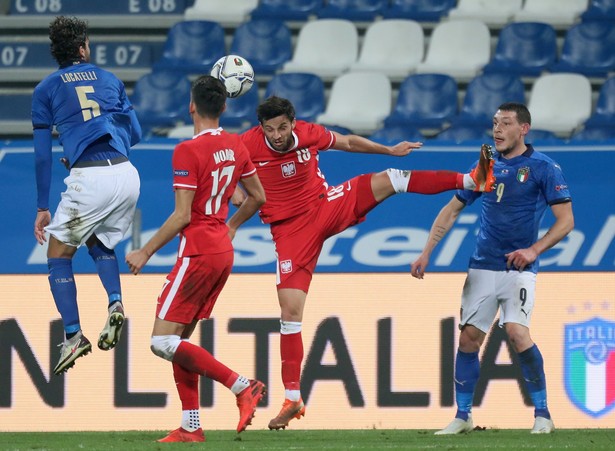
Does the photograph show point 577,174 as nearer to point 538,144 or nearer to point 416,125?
point 538,144

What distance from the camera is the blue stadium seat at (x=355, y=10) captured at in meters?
13.0

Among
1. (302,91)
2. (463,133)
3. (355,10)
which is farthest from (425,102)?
(355,10)

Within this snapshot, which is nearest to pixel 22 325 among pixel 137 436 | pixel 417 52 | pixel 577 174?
pixel 137 436

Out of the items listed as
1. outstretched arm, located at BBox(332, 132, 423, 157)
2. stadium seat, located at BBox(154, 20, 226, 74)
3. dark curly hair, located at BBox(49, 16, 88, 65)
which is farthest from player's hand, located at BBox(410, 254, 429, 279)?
stadium seat, located at BBox(154, 20, 226, 74)

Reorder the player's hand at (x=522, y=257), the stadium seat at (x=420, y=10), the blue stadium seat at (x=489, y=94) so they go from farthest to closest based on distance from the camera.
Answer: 1. the stadium seat at (x=420, y=10)
2. the blue stadium seat at (x=489, y=94)
3. the player's hand at (x=522, y=257)

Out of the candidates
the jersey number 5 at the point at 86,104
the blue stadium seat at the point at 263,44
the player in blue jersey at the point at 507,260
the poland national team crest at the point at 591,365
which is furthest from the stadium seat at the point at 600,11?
the jersey number 5 at the point at 86,104

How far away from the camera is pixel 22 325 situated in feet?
28.2

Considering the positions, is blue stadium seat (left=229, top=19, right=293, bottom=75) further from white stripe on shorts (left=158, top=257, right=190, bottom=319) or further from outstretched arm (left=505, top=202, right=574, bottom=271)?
white stripe on shorts (left=158, top=257, right=190, bottom=319)

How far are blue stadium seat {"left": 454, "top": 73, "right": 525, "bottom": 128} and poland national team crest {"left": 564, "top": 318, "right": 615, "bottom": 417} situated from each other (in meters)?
3.34

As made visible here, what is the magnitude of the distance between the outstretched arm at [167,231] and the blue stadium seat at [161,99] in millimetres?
5445

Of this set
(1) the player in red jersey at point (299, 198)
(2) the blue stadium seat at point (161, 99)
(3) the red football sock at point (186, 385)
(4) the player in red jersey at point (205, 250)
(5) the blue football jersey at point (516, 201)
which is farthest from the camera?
(2) the blue stadium seat at point (161, 99)

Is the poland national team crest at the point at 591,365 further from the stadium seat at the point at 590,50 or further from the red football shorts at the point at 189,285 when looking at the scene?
the stadium seat at the point at 590,50

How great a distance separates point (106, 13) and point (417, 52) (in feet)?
11.1

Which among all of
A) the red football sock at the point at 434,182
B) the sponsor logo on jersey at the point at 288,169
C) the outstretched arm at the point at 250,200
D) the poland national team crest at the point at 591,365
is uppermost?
the sponsor logo on jersey at the point at 288,169
